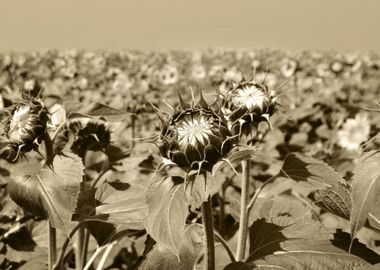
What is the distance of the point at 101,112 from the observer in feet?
7.33

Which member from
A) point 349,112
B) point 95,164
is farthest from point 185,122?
point 349,112

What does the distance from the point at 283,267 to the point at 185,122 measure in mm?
504

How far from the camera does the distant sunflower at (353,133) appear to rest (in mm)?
4711

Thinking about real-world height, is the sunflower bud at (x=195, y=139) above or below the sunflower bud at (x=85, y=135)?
above

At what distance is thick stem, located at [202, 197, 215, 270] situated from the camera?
175cm

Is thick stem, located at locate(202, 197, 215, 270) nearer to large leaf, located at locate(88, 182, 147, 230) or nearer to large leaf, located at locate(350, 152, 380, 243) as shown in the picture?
large leaf, located at locate(88, 182, 147, 230)

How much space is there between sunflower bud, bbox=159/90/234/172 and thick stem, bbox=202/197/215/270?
0.17 m

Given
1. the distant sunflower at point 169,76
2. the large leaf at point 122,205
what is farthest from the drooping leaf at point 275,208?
the distant sunflower at point 169,76

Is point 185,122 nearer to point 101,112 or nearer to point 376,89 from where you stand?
point 101,112

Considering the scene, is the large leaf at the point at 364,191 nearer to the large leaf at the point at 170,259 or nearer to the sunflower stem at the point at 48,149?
the large leaf at the point at 170,259

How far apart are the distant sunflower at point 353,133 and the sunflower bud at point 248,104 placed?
8.80ft

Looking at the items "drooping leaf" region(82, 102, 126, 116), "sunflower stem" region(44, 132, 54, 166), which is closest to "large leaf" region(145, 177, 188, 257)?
"sunflower stem" region(44, 132, 54, 166)

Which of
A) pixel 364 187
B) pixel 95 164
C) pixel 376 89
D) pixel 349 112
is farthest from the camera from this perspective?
pixel 376 89

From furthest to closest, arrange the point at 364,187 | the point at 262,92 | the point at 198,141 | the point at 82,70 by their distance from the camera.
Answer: the point at 82,70 → the point at 262,92 → the point at 198,141 → the point at 364,187
